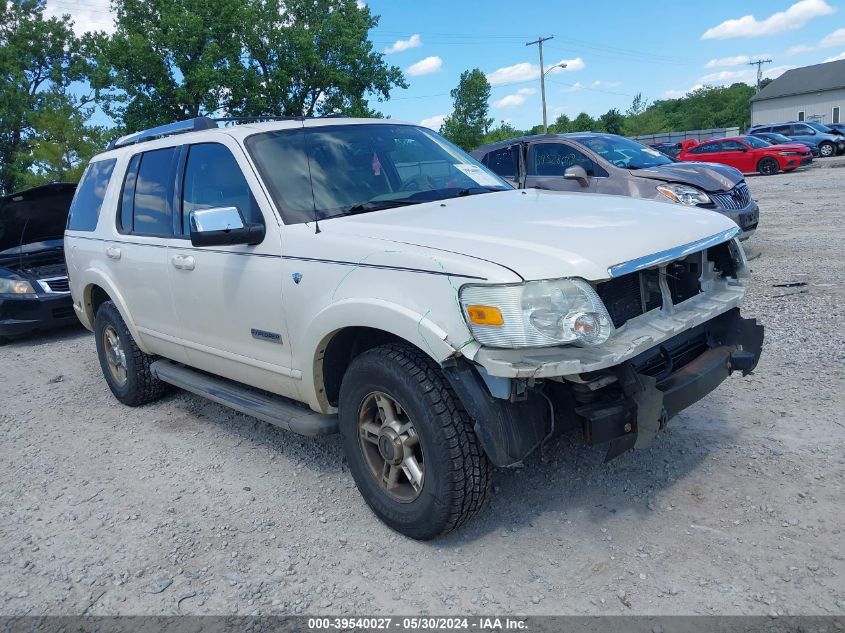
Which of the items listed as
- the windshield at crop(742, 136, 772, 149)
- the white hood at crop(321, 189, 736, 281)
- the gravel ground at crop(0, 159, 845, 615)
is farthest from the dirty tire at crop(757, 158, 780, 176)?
the white hood at crop(321, 189, 736, 281)

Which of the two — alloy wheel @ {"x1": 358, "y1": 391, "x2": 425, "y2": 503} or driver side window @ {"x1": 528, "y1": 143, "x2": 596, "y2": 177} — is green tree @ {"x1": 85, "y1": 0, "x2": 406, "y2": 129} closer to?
driver side window @ {"x1": 528, "y1": 143, "x2": 596, "y2": 177}

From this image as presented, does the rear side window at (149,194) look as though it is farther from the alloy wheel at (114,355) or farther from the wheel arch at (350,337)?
the wheel arch at (350,337)

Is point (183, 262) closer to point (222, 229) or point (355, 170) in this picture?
point (222, 229)

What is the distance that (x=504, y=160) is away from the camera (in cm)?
961

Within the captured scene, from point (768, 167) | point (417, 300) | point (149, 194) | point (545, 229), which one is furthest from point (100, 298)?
point (768, 167)

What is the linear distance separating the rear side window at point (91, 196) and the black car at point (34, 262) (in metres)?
2.65

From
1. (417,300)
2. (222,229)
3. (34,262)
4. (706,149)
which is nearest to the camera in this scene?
(417,300)

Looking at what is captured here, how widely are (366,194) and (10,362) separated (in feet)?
19.1

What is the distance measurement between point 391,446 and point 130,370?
2977 mm

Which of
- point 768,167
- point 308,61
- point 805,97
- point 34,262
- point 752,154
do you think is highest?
point 308,61

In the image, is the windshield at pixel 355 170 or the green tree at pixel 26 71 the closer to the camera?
the windshield at pixel 355 170

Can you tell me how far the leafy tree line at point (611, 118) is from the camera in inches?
2736

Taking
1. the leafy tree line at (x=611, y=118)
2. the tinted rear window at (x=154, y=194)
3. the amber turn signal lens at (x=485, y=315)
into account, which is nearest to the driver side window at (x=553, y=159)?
the tinted rear window at (x=154, y=194)

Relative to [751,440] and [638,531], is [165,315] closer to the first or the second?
[638,531]
